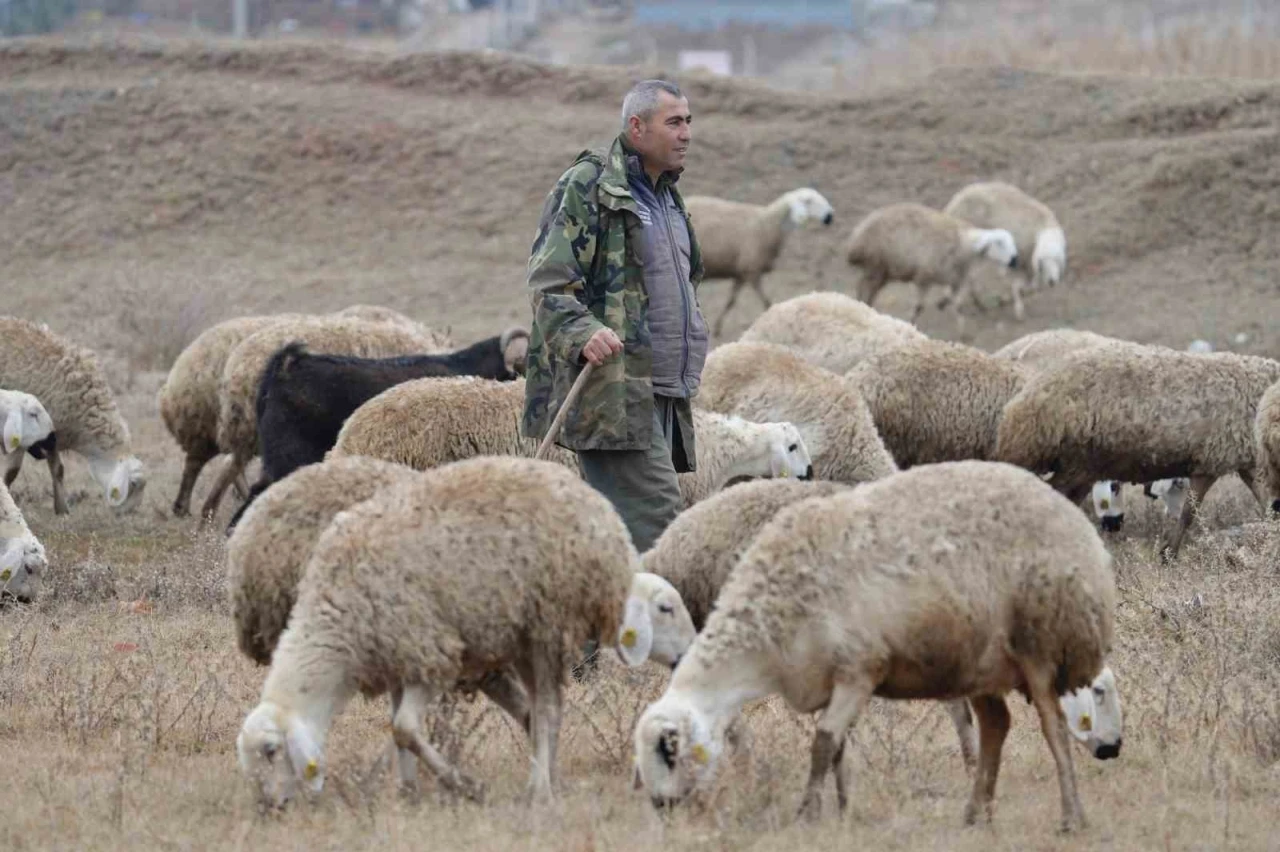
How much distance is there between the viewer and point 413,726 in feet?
17.3

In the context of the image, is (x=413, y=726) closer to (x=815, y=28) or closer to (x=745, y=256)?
(x=745, y=256)

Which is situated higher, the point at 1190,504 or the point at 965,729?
the point at 965,729

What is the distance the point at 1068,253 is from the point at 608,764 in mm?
16296

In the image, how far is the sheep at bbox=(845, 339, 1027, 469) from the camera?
10664 mm

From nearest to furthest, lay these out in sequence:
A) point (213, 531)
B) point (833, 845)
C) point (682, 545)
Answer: point (833, 845) → point (682, 545) → point (213, 531)

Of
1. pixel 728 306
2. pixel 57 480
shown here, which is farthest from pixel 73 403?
pixel 728 306

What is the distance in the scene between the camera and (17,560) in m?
8.35

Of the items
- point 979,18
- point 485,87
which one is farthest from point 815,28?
point 485,87

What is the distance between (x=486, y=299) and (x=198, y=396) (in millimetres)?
9920

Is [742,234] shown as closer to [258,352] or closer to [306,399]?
[258,352]

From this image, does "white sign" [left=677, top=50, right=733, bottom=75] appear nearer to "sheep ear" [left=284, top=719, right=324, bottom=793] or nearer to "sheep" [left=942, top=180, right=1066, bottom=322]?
"sheep" [left=942, top=180, right=1066, bottom=322]

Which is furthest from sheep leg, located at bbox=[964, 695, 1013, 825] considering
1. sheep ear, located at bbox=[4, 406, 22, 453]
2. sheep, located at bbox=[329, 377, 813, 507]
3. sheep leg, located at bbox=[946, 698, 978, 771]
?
sheep ear, located at bbox=[4, 406, 22, 453]

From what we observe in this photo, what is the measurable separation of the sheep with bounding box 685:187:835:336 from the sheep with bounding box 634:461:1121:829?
1417 cm

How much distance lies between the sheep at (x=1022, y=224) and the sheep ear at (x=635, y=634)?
1481 cm
